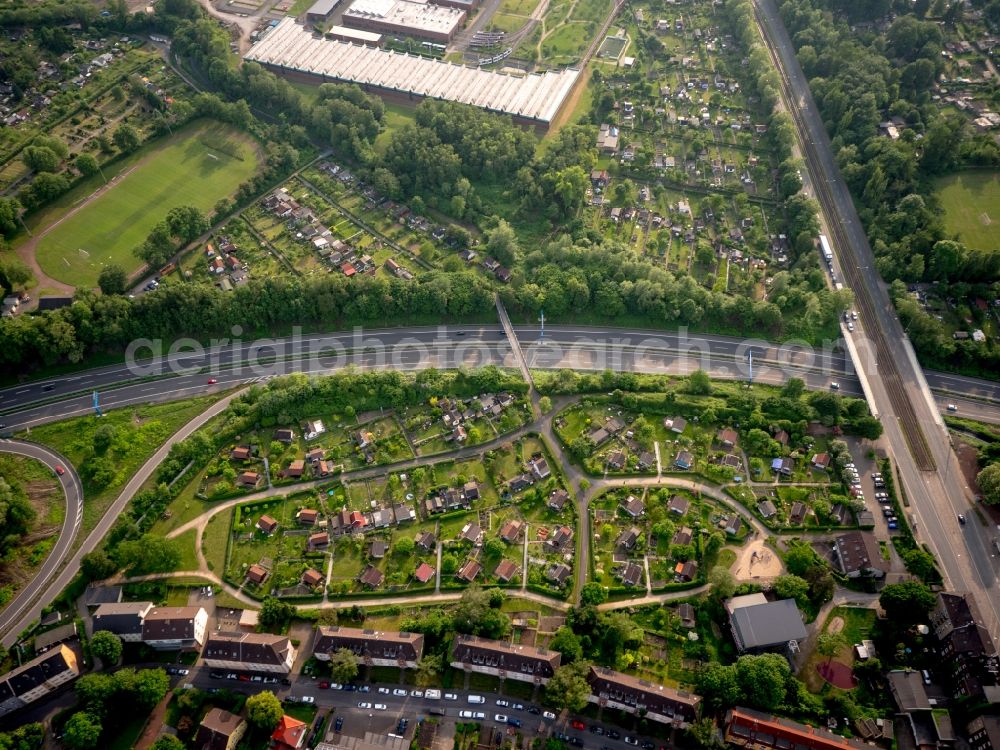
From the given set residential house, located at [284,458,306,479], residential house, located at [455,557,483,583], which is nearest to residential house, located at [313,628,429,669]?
residential house, located at [455,557,483,583]

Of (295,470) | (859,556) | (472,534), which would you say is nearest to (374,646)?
(472,534)

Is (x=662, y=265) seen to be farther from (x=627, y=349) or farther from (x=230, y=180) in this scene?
(x=230, y=180)

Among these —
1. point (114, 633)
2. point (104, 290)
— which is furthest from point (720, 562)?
point (104, 290)

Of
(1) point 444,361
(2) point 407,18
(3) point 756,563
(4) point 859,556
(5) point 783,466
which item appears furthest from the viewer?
(2) point 407,18

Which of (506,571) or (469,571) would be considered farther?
(469,571)

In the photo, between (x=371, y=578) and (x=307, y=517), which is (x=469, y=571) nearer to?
(x=371, y=578)

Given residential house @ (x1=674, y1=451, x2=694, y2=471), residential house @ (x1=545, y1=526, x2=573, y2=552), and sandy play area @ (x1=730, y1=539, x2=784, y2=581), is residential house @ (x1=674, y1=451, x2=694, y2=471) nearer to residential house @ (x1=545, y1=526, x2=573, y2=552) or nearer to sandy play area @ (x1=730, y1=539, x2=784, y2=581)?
A: sandy play area @ (x1=730, y1=539, x2=784, y2=581)
